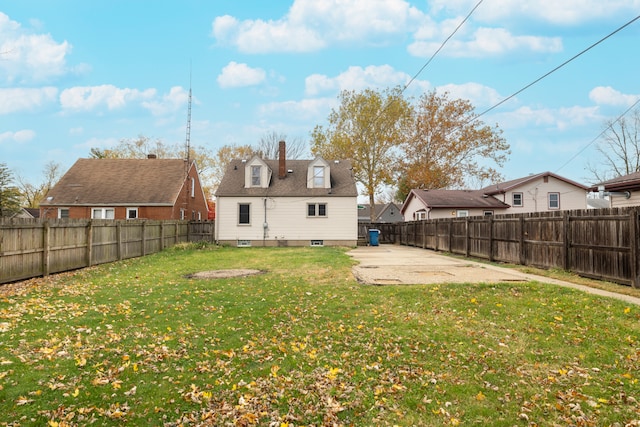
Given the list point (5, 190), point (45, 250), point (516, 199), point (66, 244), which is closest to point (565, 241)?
point (45, 250)

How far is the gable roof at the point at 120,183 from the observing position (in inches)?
1112

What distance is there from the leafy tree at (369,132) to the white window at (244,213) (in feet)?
45.3

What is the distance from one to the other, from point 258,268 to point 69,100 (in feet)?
55.6

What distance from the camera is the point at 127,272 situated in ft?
39.8

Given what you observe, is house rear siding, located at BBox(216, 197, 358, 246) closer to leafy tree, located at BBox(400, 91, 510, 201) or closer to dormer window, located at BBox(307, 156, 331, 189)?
dormer window, located at BBox(307, 156, 331, 189)

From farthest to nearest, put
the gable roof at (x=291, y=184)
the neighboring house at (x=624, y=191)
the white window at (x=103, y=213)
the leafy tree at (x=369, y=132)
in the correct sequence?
1. the leafy tree at (x=369, y=132)
2. the white window at (x=103, y=213)
3. the gable roof at (x=291, y=184)
4. the neighboring house at (x=624, y=191)

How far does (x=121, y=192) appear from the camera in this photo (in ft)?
94.8

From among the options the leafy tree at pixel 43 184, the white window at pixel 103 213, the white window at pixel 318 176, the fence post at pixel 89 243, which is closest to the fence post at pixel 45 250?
the fence post at pixel 89 243

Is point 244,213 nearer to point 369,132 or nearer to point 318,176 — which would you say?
point 318,176

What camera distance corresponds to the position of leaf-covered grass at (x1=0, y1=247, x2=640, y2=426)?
3473 millimetres

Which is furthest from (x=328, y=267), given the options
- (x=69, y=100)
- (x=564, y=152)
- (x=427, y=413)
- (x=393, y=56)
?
(x=564, y=152)

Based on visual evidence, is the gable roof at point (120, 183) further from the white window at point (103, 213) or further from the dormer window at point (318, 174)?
the dormer window at point (318, 174)

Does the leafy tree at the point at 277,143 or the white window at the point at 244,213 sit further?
the leafy tree at the point at 277,143

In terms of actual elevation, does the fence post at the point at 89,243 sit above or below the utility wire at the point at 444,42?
below
